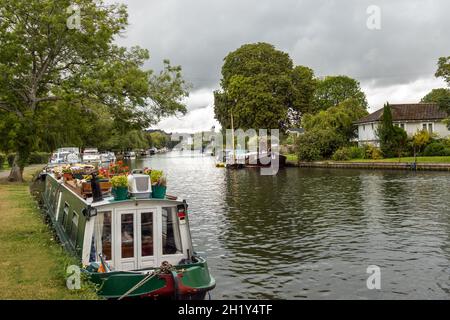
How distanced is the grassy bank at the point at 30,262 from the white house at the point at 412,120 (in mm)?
56883

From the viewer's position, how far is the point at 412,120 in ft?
229

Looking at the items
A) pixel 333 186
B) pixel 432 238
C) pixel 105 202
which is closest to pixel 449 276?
pixel 432 238

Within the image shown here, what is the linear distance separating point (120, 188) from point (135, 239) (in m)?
1.37

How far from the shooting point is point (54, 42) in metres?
36.1

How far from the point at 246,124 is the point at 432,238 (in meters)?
58.3

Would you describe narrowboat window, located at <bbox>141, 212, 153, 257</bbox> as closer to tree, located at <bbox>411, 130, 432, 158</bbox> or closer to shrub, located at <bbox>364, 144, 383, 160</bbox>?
tree, located at <bbox>411, 130, 432, 158</bbox>

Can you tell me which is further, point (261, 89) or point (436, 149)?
point (261, 89)

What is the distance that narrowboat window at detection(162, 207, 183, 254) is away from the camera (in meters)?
13.4

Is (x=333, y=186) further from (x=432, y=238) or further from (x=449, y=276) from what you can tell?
(x=449, y=276)

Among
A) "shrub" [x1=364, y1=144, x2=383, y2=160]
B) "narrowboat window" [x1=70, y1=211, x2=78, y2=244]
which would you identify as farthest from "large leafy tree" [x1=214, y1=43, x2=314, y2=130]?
"narrowboat window" [x1=70, y1=211, x2=78, y2=244]

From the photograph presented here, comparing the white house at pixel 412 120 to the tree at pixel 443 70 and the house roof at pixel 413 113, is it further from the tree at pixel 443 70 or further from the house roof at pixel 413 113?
the tree at pixel 443 70

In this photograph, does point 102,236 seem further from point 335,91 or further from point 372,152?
point 335,91

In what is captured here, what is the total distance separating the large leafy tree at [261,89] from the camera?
75938mm

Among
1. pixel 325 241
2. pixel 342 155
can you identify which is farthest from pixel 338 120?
pixel 325 241
